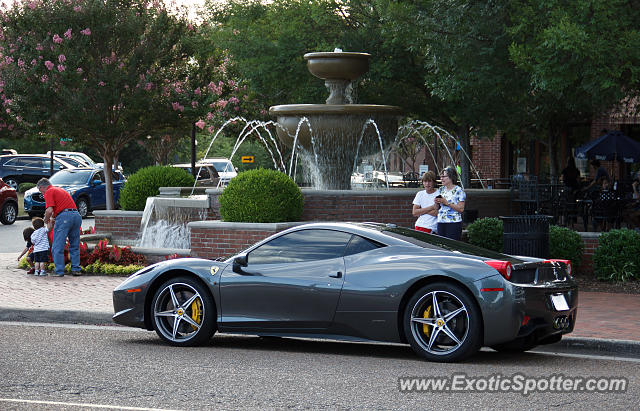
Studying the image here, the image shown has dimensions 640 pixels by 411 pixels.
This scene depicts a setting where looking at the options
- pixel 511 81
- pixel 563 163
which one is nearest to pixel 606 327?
pixel 511 81

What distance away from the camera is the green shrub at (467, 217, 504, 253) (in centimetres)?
1474

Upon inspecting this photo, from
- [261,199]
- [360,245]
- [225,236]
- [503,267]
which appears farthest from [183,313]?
[261,199]

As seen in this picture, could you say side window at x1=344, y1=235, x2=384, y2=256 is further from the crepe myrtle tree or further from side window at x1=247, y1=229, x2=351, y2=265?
the crepe myrtle tree

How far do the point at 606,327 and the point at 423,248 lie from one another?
2714mm

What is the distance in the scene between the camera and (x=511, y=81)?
55.5 feet

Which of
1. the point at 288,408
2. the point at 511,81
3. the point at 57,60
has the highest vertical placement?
the point at 57,60

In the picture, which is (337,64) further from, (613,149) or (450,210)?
(613,149)

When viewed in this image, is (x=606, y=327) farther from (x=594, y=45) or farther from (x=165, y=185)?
(x=165, y=185)

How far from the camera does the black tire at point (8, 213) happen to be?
28.7 m

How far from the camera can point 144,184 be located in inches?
762

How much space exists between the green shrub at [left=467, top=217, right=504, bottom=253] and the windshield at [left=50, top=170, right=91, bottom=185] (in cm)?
2060

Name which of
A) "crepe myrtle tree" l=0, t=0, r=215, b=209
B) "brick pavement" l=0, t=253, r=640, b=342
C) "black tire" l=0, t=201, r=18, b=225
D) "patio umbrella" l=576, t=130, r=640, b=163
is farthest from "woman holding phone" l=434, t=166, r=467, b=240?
"black tire" l=0, t=201, r=18, b=225

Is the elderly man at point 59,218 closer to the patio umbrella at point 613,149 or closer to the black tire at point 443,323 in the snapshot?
the black tire at point 443,323

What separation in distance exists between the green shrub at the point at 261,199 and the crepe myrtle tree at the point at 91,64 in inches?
478
